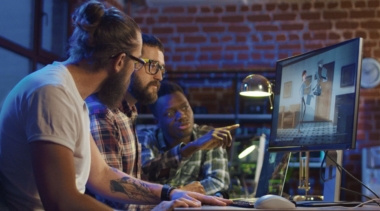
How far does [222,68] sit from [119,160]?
331cm

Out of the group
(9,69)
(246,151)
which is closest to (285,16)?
(246,151)

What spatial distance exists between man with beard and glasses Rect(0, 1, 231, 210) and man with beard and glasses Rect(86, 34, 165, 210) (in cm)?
Answer: 24

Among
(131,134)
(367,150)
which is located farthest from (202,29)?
(131,134)

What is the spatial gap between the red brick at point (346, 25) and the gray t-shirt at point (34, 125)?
4.11 metres

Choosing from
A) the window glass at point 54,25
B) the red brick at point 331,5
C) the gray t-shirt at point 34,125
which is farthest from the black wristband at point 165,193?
the red brick at point 331,5

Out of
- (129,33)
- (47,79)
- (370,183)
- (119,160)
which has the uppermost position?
(129,33)

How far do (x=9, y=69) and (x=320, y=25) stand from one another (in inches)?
116

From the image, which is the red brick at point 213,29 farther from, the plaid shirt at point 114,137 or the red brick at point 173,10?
the plaid shirt at point 114,137

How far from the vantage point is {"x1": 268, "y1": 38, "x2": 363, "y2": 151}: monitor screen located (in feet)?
5.37

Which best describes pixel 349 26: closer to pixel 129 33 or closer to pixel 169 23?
pixel 169 23

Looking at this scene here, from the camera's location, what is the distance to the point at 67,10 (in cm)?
449

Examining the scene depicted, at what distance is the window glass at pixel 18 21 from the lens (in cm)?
361

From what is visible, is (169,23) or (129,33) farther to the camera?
(169,23)

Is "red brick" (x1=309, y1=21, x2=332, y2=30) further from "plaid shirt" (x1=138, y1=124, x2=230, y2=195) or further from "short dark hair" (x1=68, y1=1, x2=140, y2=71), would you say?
"short dark hair" (x1=68, y1=1, x2=140, y2=71)
